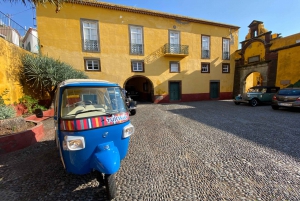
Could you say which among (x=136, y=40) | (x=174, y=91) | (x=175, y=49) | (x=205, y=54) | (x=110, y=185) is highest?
(x=136, y=40)

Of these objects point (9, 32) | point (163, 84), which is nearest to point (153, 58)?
point (163, 84)

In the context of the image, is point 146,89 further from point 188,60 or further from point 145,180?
point 145,180

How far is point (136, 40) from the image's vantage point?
43.3ft

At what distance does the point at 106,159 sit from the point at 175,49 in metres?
14.0

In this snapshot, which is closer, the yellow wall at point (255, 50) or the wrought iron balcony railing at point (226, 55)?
the yellow wall at point (255, 50)

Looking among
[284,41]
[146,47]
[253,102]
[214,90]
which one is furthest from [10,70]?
[284,41]

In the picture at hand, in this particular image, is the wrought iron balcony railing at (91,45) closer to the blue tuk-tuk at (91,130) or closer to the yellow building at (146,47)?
the yellow building at (146,47)

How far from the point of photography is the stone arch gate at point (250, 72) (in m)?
13.6

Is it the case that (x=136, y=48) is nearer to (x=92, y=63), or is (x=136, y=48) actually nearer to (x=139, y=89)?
(x=92, y=63)

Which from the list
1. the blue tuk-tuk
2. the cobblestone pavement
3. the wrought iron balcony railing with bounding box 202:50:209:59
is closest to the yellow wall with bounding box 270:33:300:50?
the wrought iron balcony railing with bounding box 202:50:209:59

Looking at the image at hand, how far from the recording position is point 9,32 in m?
6.99

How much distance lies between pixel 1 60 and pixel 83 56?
20.4 feet

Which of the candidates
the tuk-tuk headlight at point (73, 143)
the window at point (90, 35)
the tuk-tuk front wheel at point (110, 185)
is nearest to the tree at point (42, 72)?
the window at point (90, 35)

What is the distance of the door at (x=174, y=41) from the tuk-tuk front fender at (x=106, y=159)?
1348cm
